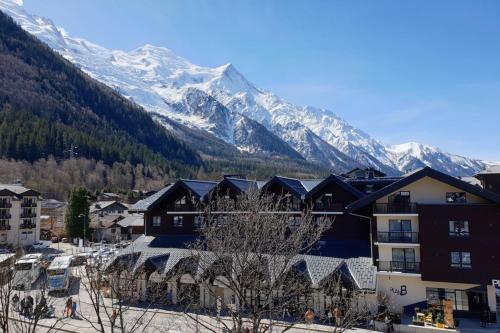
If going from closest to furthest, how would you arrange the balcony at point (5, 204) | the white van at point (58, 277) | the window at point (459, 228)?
the window at point (459, 228)
the white van at point (58, 277)
the balcony at point (5, 204)

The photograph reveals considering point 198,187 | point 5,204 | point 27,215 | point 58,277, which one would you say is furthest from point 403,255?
point 27,215

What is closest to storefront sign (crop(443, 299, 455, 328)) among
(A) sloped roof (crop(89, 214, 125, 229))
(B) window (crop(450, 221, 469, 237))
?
(B) window (crop(450, 221, 469, 237))

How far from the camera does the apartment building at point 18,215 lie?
76.9 metres

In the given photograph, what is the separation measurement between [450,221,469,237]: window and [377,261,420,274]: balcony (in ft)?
12.2

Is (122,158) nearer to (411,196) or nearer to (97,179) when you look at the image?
(97,179)

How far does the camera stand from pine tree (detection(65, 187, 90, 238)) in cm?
7831

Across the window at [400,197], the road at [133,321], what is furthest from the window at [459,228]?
the road at [133,321]

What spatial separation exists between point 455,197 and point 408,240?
5129mm

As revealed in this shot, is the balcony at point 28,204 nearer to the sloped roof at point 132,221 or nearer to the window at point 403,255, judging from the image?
the sloped roof at point 132,221

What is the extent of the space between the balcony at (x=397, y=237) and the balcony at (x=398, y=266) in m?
1.71

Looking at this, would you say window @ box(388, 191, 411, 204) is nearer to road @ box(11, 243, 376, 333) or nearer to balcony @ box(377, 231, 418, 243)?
balcony @ box(377, 231, 418, 243)

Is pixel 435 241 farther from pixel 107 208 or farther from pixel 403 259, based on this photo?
pixel 107 208

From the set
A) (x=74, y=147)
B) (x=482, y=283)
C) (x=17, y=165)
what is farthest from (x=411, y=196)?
(x=74, y=147)

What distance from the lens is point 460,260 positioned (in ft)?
102
